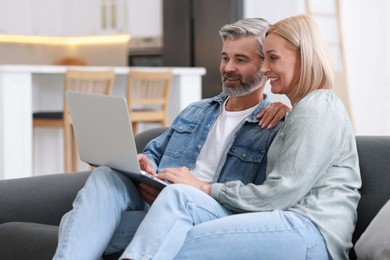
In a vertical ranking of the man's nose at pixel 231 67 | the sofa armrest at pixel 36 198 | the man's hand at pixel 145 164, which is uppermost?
the man's nose at pixel 231 67

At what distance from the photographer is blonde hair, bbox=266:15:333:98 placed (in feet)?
8.09

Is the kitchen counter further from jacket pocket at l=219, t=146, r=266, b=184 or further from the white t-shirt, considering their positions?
jacket pocket at l=219, t=146, r=266, b=184

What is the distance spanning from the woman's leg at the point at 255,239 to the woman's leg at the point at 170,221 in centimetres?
4

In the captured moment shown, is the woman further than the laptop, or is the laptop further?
the laptop

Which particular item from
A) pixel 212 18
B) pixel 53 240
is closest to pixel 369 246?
pixel 53 240

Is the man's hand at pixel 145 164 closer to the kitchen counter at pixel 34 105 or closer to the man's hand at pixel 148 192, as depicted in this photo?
the man's hand at pixel 148 192

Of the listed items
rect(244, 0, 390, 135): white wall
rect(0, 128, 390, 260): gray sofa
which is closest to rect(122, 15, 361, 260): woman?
rect(0, 128, 390, 260): gray sofa

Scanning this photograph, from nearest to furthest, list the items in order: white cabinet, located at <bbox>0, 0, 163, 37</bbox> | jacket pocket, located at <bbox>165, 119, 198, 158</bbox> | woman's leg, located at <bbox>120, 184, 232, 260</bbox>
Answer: woman's leg, located at <bbox>120, 184, 232, 260</bbox>
jacket pocket, located at <bbox>165, 119, 198, 158</bbox>
white cabinet, located at <bbox>0, 0, 163, 37</bbox>

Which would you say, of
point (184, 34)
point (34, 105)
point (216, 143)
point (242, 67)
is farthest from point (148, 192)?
point (184, 34)

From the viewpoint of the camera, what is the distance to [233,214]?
96.9 inches

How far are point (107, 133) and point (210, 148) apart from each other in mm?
491

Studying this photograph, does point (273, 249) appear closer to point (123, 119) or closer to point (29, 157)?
point (123, 119)

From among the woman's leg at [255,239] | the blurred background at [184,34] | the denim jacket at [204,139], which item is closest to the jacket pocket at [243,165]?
the denim jacket at [204,139]

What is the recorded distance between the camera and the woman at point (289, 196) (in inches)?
88.0
